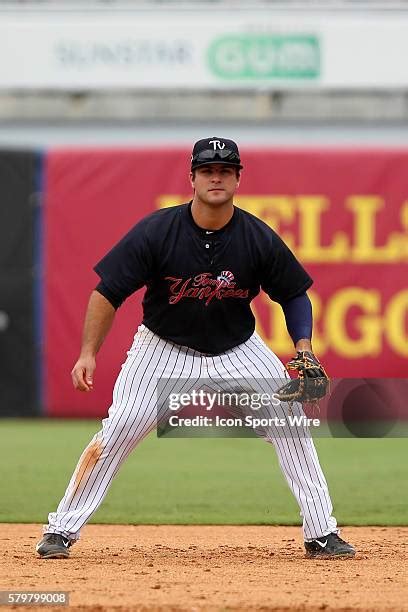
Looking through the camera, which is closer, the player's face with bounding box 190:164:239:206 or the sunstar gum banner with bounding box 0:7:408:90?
the player's face with bounding box 190:164:239:206

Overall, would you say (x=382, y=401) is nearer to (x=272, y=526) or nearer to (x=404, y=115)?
(x=272, y=526)

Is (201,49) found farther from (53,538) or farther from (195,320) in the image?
(53,538)

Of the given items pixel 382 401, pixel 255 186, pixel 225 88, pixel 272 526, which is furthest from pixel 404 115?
pixel 272 526

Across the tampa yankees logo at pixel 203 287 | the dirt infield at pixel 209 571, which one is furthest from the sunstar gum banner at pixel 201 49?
the tampa yankees logo at pixel 203 287

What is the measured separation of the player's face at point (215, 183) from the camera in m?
4.95

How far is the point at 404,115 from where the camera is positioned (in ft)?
53.5

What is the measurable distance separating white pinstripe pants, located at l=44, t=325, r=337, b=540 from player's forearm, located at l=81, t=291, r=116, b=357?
0.67ft

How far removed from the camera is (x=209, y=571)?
189 inches

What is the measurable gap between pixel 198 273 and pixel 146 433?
0.64m

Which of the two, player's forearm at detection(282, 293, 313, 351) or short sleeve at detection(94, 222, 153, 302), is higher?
short sleeve at detection(94, 222, 153, 302)

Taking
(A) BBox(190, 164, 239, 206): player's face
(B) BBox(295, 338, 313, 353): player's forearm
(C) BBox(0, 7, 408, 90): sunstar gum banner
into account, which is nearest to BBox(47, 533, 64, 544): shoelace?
(B) BBox(295, 338, 313, 353): player's forearm

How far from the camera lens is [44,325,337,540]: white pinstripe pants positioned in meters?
4.98

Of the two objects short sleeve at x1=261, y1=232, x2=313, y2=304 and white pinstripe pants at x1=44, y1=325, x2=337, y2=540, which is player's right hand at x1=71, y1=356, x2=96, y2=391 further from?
short sleeve at x1=261, y1=232, x2=313, y2=304

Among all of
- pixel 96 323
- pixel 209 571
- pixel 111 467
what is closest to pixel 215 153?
pixel 96 323
